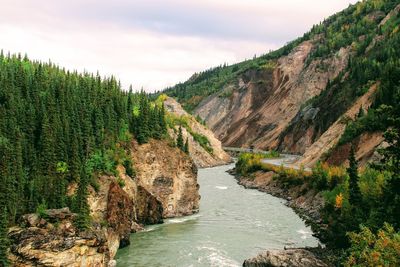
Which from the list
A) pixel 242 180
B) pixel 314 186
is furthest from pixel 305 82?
pixel 314 186

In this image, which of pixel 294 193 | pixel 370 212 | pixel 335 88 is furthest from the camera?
pixel 335 88

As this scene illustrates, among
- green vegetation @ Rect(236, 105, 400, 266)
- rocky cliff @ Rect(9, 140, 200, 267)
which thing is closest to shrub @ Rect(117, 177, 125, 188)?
rocky cliff @ Rect(9, 140, 200, 267)

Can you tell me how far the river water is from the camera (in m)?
47.0

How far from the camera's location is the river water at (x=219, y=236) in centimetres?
4697

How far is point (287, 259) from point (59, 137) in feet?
89.2

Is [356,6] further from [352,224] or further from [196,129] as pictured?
[352,224]

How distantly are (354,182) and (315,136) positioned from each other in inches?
3354

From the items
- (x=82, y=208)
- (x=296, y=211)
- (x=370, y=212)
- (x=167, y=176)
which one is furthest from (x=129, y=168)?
(x=370, y=212)

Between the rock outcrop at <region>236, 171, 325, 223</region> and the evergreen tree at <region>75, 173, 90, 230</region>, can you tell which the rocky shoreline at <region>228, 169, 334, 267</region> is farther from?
the evergreen tree at <region>75, 173, 90, 230</region>

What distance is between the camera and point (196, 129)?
160m

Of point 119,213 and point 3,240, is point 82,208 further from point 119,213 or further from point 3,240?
point 119,213

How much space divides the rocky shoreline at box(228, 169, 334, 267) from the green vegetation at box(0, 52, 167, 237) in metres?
16.7

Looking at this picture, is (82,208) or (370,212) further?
(370,212)

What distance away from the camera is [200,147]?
15038 centimetres
